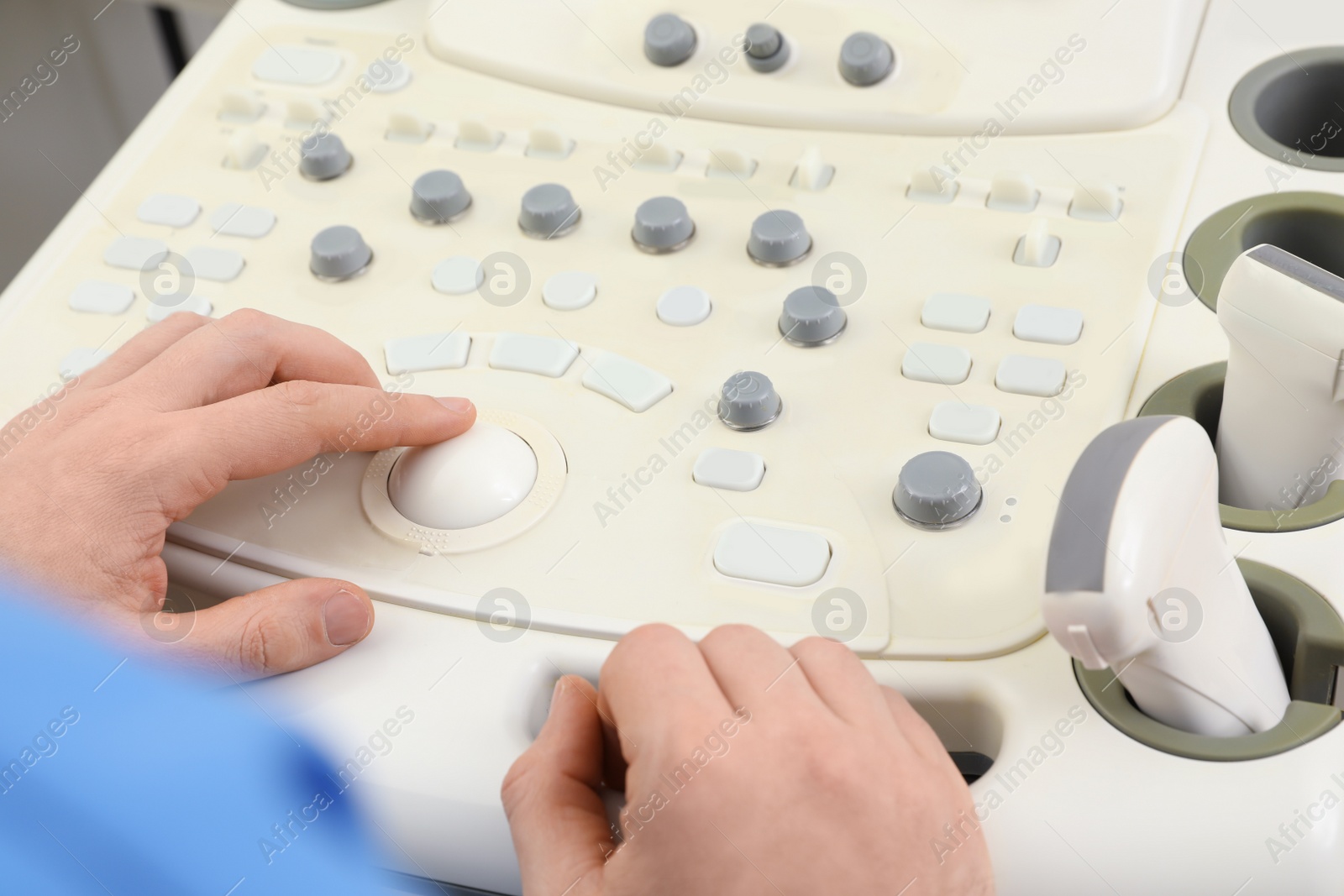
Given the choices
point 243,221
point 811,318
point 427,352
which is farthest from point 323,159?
point 811,318

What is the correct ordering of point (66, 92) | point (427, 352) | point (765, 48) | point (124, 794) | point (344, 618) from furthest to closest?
1. point (66, 92)
2. point (765, 48)
3. point (427, 352)
4. point (344, 618)
5. point (124, 794)

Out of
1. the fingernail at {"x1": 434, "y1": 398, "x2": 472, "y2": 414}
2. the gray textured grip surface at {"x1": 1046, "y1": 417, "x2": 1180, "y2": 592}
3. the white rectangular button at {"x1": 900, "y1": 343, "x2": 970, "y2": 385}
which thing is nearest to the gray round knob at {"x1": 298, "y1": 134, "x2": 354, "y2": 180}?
the fingernail at {"x1": 434, "y1": 398, "x2": 472, "y2": 414}

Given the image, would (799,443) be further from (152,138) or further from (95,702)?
(152,138)

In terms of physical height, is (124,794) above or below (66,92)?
above

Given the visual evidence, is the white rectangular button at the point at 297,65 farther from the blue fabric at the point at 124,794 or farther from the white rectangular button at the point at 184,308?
the blue fabric at the point at 124,794

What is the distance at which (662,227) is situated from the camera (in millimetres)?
583

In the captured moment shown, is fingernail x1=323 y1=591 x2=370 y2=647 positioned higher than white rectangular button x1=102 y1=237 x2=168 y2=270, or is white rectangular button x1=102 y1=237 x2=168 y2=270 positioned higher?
white rectangular button x1=102 y1=237 x2=168 y2=270

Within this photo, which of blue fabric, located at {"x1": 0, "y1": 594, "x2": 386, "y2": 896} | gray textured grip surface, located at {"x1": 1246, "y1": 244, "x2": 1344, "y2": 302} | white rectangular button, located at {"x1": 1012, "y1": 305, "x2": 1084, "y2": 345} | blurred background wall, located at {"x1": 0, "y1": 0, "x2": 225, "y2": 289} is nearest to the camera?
blue fabric, located at {"x1": 0, "y1": 594, "x2": 386, "y2": 896}

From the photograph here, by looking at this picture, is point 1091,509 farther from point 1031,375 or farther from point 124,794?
point 124,794

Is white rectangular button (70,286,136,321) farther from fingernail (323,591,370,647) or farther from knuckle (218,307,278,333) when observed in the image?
fingernail (323,591,370,647)

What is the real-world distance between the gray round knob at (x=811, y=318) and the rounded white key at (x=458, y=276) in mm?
145

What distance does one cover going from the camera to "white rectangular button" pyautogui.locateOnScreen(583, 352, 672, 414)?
522 mm

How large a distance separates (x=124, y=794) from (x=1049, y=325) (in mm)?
383

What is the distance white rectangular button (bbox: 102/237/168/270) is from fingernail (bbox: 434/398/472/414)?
207 millimetres
